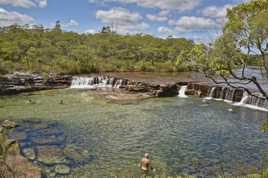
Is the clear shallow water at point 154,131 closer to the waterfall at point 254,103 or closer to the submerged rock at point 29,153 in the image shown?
the waterfall at point 254,103

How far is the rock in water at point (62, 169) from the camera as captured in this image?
13.7 m

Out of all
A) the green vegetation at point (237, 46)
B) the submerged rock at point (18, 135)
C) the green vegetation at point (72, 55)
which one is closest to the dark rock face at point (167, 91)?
the green vegetation at point (72, 55)

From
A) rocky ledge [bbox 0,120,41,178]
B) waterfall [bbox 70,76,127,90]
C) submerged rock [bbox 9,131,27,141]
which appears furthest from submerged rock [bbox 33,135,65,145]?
waterfall [bbox 70,76,127,90]

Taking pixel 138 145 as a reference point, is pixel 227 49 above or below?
above

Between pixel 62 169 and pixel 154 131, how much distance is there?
818 centimetres

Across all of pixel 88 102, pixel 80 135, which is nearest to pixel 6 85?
pixel 88 102

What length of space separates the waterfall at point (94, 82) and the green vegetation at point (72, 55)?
682 cm

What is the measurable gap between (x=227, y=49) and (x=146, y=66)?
47.6m

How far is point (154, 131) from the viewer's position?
20.5 m

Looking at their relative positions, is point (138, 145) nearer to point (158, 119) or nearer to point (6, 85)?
point (158, 119)

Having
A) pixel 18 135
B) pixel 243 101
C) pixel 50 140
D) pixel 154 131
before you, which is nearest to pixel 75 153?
pixel 50 140

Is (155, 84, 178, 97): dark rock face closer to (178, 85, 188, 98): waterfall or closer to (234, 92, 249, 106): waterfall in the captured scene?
(178, 85, 188, 98): waterfall

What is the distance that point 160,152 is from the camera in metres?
16.4

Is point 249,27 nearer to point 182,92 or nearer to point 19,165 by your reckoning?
point 19,165
